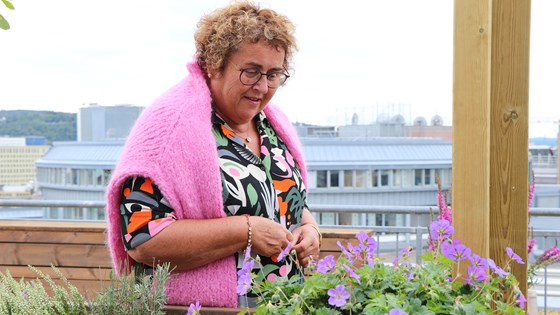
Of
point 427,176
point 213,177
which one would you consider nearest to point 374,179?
point 427,176

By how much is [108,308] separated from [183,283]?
0.29 meters

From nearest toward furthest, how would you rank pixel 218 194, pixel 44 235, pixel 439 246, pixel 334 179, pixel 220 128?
1. pixel 439 246
2. pixel 218 194
3. pixel 220 128
4. pixel 44 235
5. pixel 334 179

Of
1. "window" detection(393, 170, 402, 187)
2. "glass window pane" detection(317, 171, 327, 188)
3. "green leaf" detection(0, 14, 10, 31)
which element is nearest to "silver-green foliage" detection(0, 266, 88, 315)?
"green leaf" detection(0, 14, 10, 31)

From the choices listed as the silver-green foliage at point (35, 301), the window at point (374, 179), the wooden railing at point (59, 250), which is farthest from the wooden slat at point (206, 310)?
the window at point (374, 179)

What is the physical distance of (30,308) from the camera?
158cm

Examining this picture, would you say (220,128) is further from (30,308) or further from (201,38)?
(30,308)

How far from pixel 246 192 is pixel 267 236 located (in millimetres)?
151

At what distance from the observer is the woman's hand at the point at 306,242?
79.8 inches

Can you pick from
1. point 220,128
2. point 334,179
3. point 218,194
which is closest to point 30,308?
point 218,194

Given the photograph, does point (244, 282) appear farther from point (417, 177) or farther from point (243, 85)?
point (417, 177)

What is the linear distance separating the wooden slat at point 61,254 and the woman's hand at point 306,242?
2073 millimetres

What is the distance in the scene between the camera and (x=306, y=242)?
80.5 inches

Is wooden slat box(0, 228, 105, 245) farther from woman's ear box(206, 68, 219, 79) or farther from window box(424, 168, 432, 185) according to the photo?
window box(424, 168, 432, 185)

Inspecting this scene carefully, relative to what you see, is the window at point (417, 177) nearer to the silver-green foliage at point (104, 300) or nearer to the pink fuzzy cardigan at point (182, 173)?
the pink fuzzy cardigan at point (182, 173)
